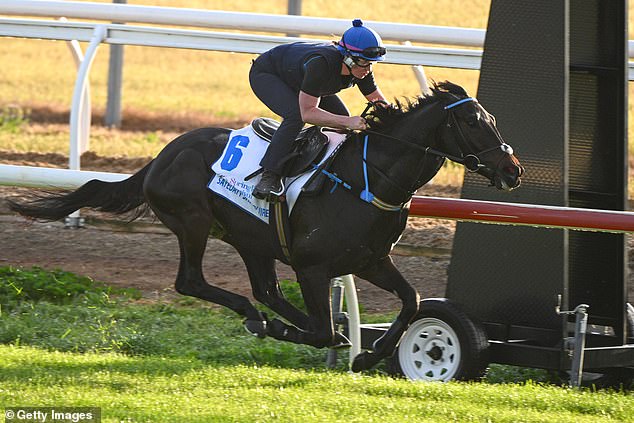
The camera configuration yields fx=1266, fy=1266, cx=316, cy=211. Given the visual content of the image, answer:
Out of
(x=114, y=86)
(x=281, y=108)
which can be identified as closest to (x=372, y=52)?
(x=281, y=108)

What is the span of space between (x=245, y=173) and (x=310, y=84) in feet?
2.07

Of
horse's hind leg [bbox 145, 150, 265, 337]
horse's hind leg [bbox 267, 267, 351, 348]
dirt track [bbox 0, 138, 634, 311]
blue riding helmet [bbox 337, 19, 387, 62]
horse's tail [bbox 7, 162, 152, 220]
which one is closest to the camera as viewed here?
blue riding helmet [bbox 337, 19, 387, 62]

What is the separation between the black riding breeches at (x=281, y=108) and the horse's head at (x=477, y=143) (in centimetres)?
77

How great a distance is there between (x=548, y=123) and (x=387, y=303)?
2.14 m

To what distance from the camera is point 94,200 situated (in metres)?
7.26

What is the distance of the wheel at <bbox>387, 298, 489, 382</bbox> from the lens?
21.3 feet

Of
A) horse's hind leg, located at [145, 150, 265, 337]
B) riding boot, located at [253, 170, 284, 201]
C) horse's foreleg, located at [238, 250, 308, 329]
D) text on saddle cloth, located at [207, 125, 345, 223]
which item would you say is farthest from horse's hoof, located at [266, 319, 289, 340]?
riding boot, located at [253, 170, 284, 201]

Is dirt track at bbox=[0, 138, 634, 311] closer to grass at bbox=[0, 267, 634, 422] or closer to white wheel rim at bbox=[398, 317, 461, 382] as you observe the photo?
grass at bbox=[0, 267, 634, 422]

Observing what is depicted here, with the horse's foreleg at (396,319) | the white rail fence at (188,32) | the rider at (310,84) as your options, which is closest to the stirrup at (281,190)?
the rider at (310,84)

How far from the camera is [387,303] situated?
836cm

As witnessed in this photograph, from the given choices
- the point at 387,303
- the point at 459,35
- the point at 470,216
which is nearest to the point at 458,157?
the point at 470,216

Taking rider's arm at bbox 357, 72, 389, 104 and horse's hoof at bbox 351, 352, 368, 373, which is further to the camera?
rider's arm at bbox 357, 72, 389, 104

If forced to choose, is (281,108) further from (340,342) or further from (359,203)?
(340,342)

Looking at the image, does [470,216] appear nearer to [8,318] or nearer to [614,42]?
[614,42]
